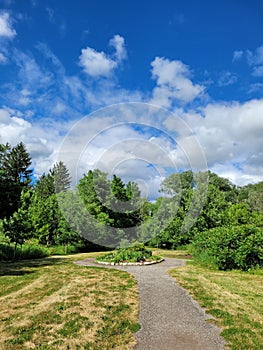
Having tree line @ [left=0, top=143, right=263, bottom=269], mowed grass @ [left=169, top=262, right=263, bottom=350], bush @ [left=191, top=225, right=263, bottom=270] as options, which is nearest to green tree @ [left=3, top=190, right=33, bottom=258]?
tree line @ [left=0, top=143, right=263, bottom=269]

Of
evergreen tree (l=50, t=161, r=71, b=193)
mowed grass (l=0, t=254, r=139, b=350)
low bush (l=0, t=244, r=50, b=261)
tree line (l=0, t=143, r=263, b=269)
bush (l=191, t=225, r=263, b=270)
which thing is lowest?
mowed grass (l=0, t=254, r=139, b=350)

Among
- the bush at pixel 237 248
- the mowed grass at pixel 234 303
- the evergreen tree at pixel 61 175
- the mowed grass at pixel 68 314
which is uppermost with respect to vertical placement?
the evergreen tree at pixel 61 175

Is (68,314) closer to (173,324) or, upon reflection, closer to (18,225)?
(173,324)

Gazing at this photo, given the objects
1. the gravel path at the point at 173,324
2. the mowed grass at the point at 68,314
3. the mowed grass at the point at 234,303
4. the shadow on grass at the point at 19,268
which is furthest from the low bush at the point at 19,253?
the gravel path at the point at 173,324

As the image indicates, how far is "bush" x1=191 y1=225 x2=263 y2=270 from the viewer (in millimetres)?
10977

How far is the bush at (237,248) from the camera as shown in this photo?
10977 mm

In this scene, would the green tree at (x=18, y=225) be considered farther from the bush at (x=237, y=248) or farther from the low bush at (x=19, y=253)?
the bush at (x=237, y=248)

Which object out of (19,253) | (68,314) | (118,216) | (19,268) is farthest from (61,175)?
(68,314)

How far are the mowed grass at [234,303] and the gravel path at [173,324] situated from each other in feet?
0.81

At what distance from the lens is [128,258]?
1453 cm

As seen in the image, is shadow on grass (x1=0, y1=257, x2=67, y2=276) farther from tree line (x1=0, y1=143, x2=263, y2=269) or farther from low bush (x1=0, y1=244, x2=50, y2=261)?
tree line (x1=0, y1=143, x2=263, y2=269)

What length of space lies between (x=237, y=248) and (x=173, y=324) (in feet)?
25.2

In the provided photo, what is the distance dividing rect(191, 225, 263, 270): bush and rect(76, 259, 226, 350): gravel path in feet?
16.5

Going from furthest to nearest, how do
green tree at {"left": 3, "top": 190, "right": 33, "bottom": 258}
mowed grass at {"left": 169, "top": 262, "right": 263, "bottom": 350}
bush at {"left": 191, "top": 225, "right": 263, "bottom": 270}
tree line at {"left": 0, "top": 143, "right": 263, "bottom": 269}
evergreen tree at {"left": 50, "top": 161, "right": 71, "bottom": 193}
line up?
evergreen tree at {"left": 50, "top": 161, "right": 71, "bottom": 193}, tree line at {"left": 0, "top": 143, "right": 263, "bottom": 269}, green tree at {"left": 3, "top": 190, "right": 33, "bottom": 258}, bush at {"left": 191, "top": 225, "right": 263, "bottom": 270}, mowed grass at {"left": 169, "top": 262, "right": 263, "bottom": 350}
